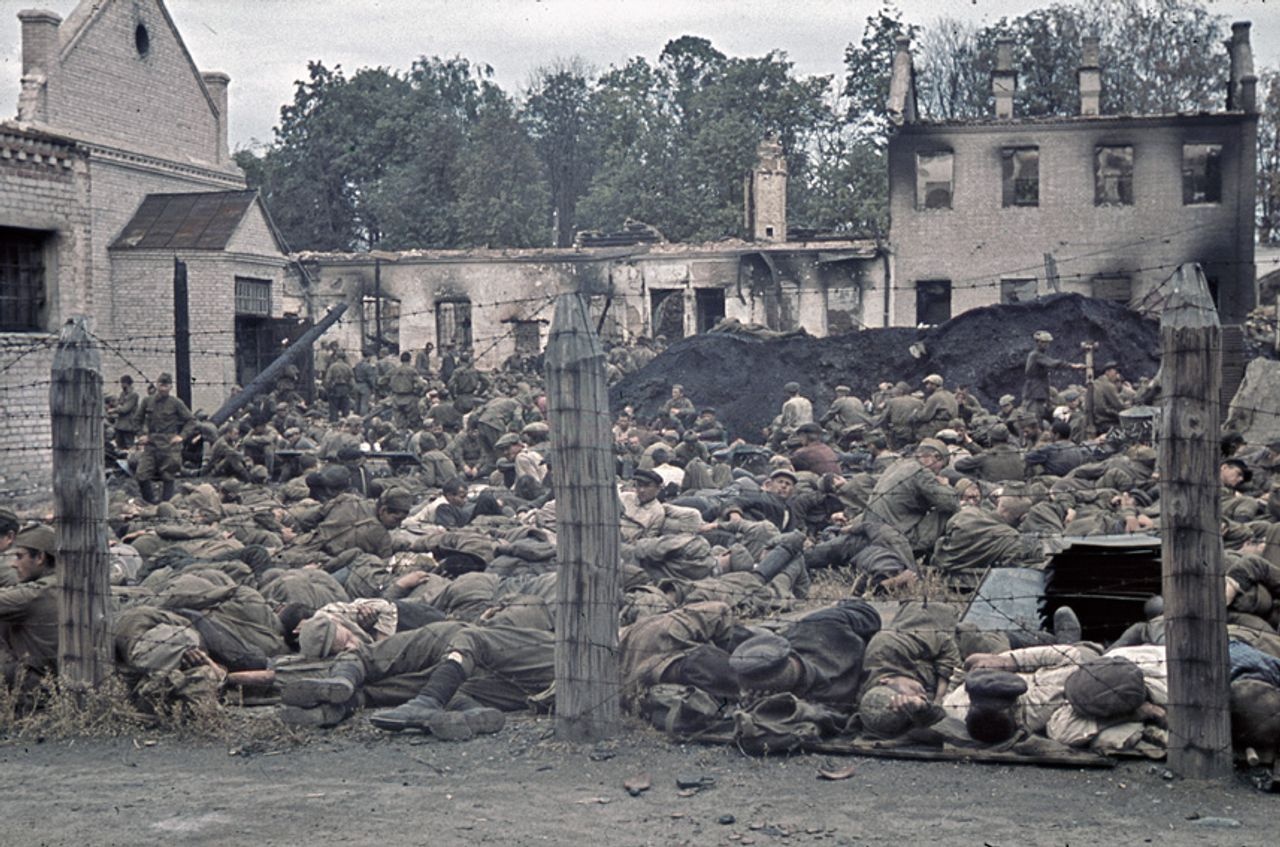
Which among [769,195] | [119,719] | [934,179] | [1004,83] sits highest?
[1004,83]

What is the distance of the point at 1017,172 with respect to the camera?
32.2 meters

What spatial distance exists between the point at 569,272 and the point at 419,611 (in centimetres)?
2777

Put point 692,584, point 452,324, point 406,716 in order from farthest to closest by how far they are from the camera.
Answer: point 452,324
point 692,584
point 406,716

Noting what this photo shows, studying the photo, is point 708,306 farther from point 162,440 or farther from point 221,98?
point 162,440

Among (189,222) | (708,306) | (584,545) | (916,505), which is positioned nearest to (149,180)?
(189,222)

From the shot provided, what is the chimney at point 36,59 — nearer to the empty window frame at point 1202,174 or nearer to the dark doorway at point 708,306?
the dark doorway at point 708,306

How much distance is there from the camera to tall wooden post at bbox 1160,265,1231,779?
5.80 meters

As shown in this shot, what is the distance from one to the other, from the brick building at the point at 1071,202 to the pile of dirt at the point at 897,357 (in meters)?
5.29

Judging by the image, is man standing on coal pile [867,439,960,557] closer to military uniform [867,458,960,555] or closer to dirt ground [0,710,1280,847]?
military uniform [867,458,960,555]

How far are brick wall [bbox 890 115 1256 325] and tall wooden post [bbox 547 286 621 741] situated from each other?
2575 centimetres

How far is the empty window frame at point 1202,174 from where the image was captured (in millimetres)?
31438

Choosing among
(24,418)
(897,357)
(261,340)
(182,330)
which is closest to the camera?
(24,418)

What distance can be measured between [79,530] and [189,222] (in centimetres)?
2257

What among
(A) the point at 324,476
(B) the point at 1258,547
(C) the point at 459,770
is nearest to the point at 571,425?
(C) the point at 459,770
